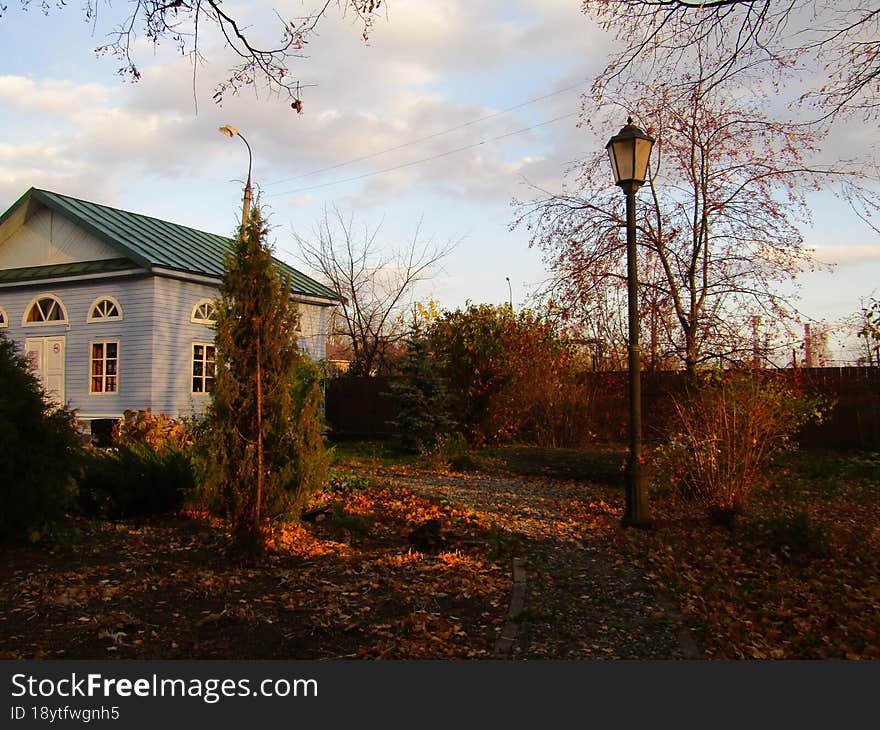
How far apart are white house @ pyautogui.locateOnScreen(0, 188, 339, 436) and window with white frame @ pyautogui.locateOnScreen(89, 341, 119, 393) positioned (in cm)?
2

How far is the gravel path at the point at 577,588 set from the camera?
4.06 m

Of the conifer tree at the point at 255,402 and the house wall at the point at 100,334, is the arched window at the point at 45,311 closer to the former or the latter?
the house wall at the point at 100,334

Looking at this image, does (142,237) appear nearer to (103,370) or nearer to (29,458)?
(103,370)

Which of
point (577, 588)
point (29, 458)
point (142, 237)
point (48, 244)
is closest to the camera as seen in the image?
point (577, 588)

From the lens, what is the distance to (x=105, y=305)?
664 inches

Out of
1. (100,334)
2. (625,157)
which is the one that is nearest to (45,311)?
(100,334)

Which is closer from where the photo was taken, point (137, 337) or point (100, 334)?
point (137, 337)

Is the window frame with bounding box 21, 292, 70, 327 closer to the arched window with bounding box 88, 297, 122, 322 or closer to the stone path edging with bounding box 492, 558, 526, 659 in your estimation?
the arched window with bounding box 88, 297, 122, 322

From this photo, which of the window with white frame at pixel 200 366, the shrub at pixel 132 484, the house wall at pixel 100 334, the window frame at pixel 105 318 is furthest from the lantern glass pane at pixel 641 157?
the window frame at pixel 105 318

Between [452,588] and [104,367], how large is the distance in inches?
570

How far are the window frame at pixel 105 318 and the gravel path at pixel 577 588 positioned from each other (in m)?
10.6

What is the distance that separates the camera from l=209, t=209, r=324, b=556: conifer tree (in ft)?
18.1

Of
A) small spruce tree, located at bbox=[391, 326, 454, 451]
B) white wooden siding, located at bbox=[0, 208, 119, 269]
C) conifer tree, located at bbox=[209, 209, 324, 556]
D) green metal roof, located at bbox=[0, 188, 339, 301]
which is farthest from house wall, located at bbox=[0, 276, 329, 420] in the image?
conifer tree, located at bbox=[209, 209, 324, 556]

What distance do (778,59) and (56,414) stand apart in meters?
7.20
